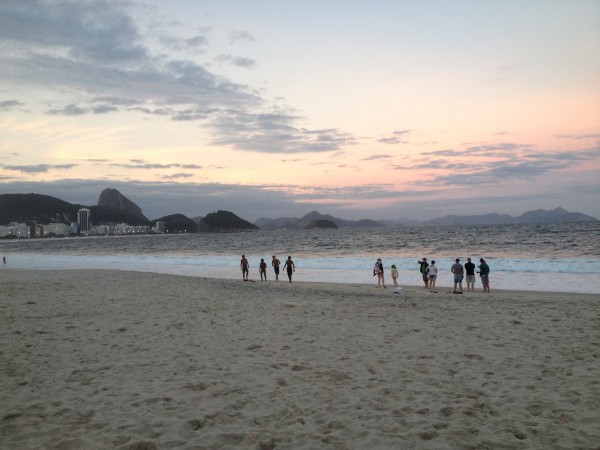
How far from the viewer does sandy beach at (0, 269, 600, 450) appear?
4852 mm

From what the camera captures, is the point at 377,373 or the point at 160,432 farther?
the point at 377,373

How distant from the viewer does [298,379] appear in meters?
6.72

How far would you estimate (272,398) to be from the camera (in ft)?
19.5

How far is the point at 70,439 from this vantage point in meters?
4.68

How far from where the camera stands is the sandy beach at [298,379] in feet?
15.9

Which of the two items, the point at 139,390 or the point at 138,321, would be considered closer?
the point at 139,390

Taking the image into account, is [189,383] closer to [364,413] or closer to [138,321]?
[364,413]

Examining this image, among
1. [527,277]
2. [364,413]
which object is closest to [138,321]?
[364,413]

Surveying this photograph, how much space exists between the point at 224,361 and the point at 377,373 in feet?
9.49

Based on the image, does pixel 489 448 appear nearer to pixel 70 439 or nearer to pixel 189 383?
pixel 189 383

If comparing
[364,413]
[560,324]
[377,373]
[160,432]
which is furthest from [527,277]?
[160,432]

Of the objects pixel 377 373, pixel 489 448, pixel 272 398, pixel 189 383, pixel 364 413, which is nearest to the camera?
pixel 489 448

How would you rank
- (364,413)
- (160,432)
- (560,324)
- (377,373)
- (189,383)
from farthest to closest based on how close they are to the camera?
(560,324), (377,373), (189,383), (364,413), (160,432)

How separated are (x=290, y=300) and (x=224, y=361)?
820cm
